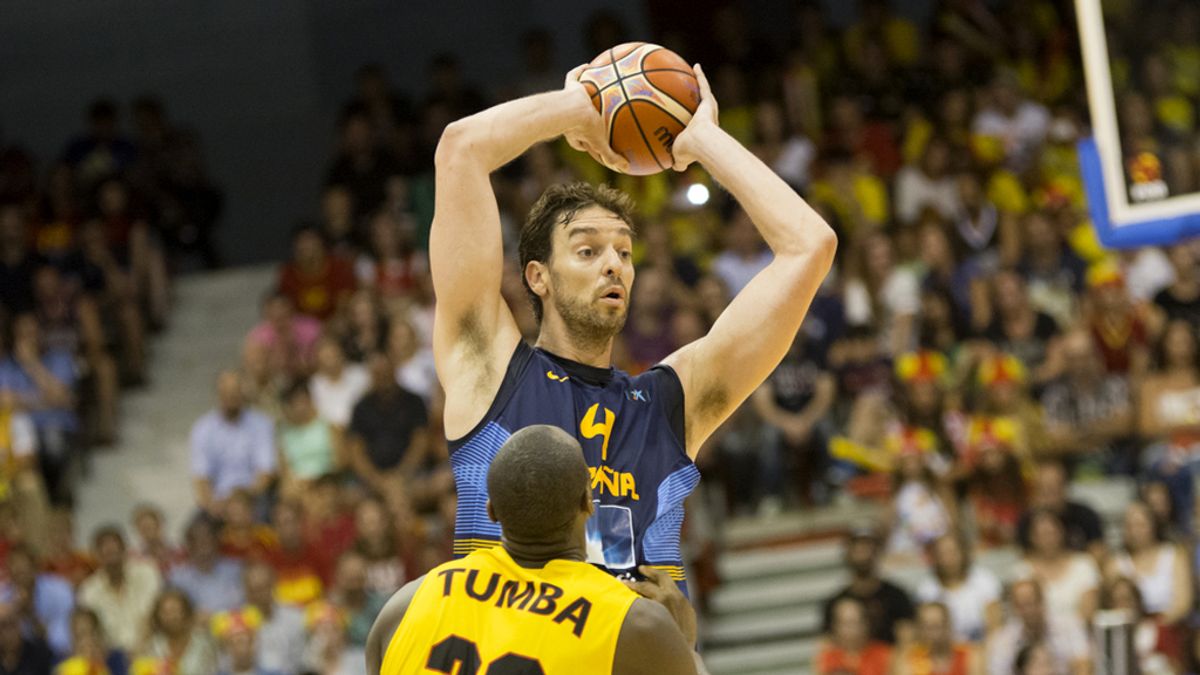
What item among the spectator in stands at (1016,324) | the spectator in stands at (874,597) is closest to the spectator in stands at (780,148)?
the spectator in stands at (1016,324)

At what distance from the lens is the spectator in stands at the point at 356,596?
1124 cm

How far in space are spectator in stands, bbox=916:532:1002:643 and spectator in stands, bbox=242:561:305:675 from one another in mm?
3886

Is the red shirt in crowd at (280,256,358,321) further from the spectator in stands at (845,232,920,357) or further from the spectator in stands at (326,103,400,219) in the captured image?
the spectator in stands at (845,232,920,357)

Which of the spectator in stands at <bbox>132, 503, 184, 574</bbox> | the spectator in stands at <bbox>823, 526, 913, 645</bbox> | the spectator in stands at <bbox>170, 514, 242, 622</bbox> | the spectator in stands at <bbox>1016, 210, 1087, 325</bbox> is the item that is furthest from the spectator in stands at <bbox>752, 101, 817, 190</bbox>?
the spectator in stands at <bbox>132, 503, 184, 574</bbox>

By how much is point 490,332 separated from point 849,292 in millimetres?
8503

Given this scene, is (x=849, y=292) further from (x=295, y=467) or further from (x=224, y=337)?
(x=224, y=337)

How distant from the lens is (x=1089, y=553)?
10.6 meters

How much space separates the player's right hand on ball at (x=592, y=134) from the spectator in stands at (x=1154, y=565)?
6.40 meters

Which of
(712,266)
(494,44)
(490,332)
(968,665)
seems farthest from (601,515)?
(494,44)

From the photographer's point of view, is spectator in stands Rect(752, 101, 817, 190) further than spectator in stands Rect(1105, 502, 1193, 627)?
Yes

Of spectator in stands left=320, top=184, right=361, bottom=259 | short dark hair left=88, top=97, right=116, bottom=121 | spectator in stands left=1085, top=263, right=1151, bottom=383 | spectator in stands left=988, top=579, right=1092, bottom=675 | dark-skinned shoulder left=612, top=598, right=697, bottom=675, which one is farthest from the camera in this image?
short dark hair left=88, top=97, right=116, bottom=121

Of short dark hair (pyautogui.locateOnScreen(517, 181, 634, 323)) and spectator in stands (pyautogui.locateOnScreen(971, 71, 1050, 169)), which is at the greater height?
spectator in stands (pyautogui.locateOnScreen(971, 71, 1050, 169))

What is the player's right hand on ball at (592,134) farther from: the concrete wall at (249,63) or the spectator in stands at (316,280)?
the concrete wall at (249,63)

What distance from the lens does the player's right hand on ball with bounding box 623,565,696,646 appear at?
4.22 meters
